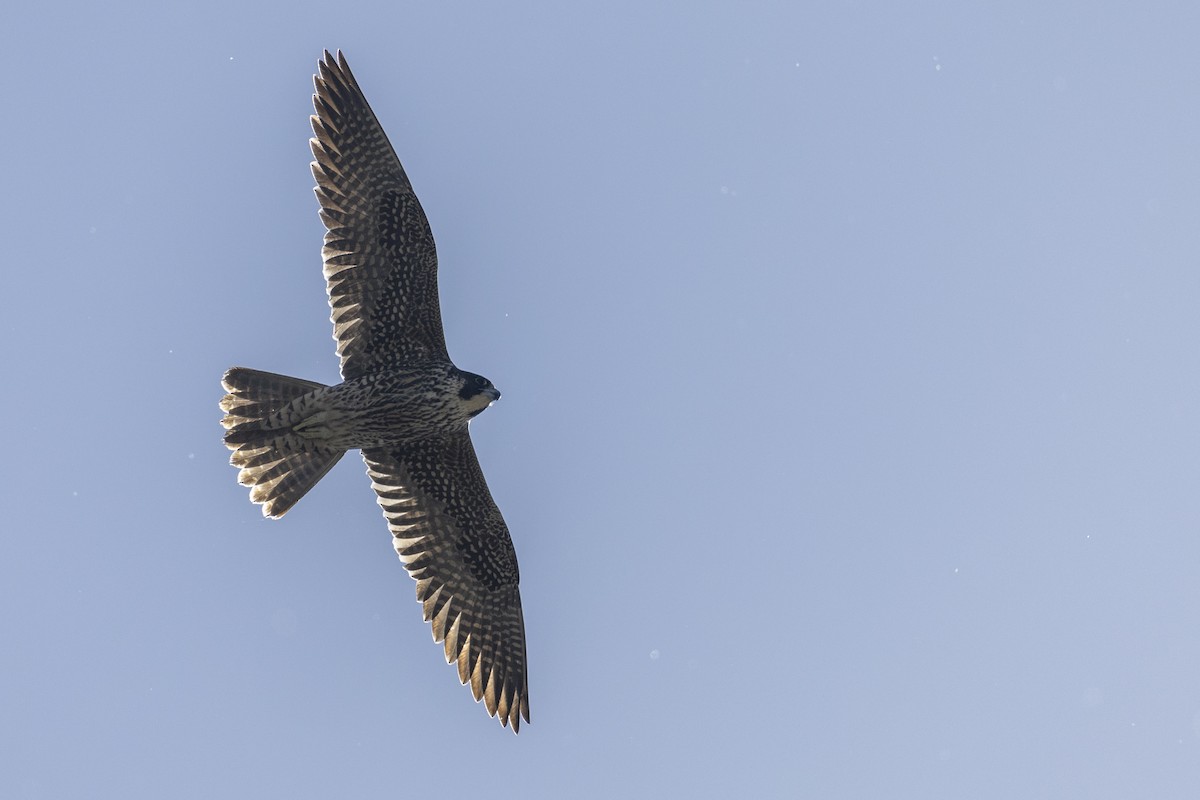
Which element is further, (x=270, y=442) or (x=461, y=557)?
(x=461, y=557)

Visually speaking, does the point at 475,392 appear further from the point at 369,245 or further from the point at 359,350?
the point at 369,245

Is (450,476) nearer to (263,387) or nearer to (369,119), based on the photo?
(263,387)

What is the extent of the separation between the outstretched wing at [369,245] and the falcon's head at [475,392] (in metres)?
0.52

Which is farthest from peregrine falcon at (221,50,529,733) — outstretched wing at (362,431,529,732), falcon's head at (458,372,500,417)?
outstretched wing at (362,431,529,732)

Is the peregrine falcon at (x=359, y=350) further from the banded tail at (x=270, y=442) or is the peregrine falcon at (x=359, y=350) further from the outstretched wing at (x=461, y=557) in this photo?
the outstretched wing at (x=461, y=557)

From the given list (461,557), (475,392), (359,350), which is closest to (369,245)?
(359,350)

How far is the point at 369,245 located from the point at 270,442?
1.89m

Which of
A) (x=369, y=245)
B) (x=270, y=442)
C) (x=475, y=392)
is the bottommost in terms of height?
(x=270, y=442)

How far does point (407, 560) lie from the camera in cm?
1437

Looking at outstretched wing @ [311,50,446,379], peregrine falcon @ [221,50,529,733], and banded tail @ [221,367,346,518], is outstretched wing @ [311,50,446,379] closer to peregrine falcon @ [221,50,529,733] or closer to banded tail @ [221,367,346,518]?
peregrine falcon @ [221,50,529,733]

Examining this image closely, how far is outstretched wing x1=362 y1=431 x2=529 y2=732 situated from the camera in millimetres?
14188

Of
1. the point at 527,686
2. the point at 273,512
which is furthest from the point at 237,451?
the point at 527,686

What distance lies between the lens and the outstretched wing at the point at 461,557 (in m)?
14.2

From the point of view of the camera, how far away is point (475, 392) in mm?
13430
